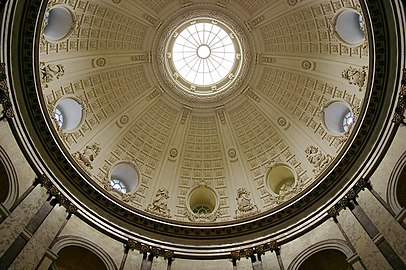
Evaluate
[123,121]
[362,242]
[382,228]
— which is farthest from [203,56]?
[382,228]

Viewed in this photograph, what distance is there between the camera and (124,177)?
78.6 feet

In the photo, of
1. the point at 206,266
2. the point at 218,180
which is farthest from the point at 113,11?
the point at 206,266

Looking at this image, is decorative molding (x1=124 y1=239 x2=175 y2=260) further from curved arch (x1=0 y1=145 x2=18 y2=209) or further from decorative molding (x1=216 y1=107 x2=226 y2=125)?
decorative molding (x1=216 y1=107 x2=226 y2=125)

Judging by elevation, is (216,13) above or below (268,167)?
above

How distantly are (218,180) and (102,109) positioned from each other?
823 centimetres

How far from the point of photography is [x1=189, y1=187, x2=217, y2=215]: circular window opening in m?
23.7

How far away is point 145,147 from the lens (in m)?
25.1

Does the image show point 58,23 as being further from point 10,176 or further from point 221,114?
point 221,114

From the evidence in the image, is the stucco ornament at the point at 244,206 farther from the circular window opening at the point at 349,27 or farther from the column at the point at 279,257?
the circular window opening at the point at 349,27

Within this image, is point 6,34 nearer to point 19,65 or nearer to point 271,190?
point 19,65

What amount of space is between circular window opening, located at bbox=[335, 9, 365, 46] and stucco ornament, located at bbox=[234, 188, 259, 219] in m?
10.0

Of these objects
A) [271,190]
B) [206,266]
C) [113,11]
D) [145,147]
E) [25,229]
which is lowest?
[25,229]

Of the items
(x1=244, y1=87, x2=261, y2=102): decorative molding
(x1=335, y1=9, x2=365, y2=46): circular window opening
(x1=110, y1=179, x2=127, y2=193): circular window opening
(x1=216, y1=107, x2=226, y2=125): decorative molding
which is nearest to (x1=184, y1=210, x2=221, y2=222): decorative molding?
(x1=110, y1=179, x2=127, y2=193): circular window opening

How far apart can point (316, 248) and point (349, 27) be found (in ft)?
38.5
